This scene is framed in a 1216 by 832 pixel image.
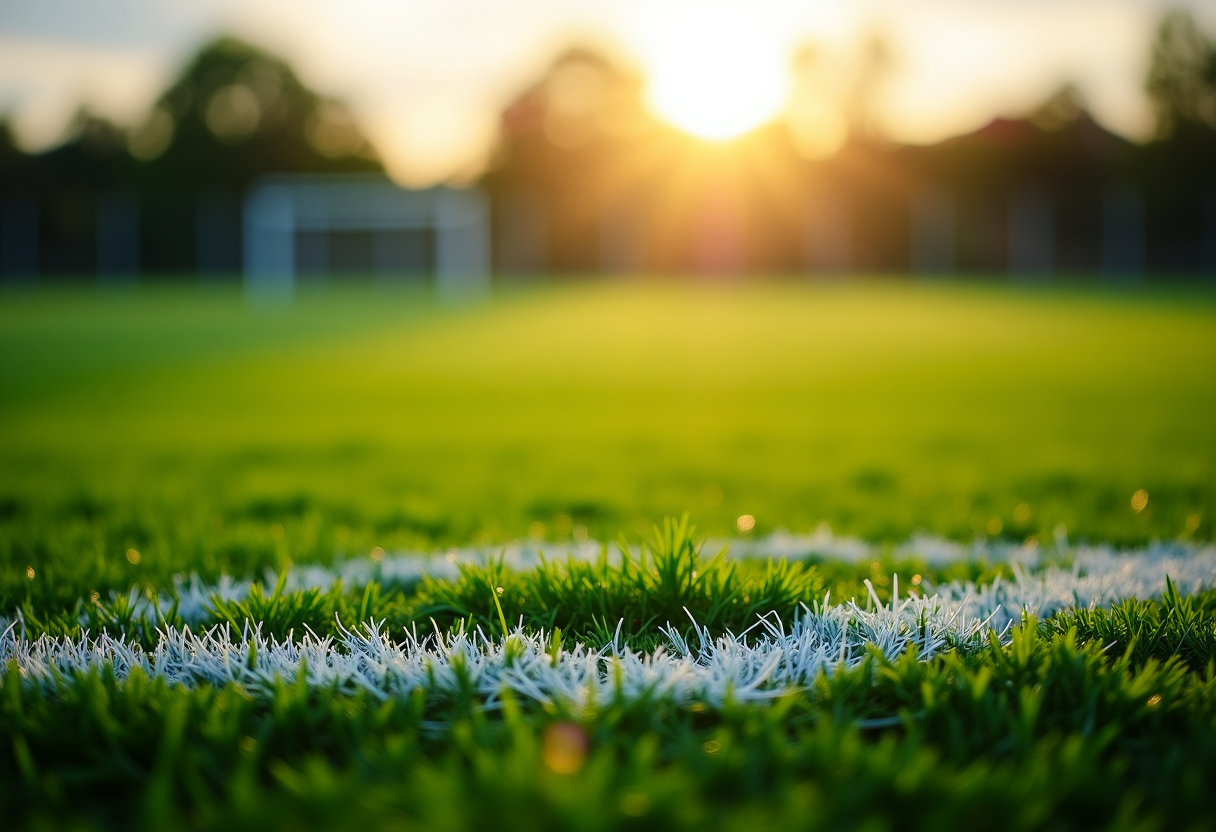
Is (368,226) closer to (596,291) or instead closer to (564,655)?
(596,291)

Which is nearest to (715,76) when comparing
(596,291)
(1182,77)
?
(596,291)

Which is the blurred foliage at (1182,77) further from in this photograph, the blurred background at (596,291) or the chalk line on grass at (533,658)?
the chalk line on grass at (533,658)

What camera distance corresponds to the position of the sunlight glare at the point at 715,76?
12.2 meters

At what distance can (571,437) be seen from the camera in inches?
235

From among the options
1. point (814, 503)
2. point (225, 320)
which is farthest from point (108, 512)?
point (225, 320)

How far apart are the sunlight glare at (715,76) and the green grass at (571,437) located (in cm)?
390

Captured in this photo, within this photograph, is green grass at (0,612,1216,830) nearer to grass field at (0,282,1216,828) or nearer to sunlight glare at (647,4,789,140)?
grass field at (0,282,1216,828)

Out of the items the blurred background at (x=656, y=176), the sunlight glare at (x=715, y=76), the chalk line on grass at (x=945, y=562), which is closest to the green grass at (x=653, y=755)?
the chalk line on grass at (x=945, y=562)

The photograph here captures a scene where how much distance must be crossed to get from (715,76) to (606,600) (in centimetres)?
→ 1647

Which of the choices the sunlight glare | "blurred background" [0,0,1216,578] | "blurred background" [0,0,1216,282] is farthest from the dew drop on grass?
"blurred background" [0,0,1216,282]

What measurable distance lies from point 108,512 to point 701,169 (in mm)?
32151

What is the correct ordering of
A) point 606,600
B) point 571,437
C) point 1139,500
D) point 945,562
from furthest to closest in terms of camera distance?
point 571,437
point 1139,500
point 945,562
point 606,600

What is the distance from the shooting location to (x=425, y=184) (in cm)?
3944

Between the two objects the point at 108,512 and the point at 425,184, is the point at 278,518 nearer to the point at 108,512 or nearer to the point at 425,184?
the point at 108,512
